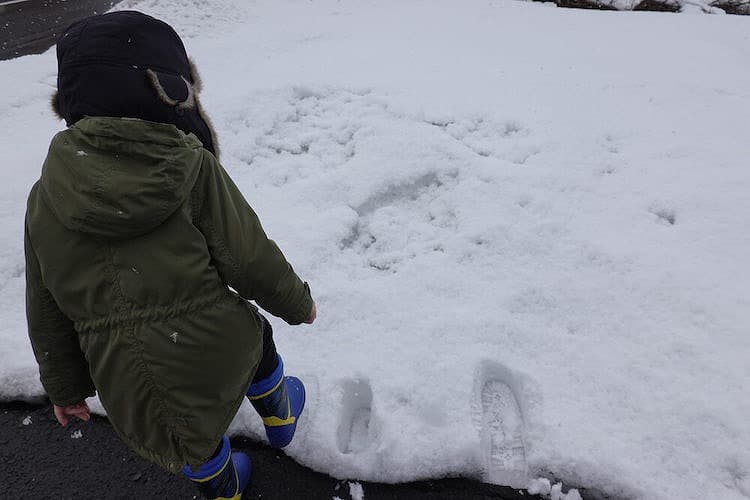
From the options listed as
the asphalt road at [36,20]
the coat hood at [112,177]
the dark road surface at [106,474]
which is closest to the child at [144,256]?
the coat hood at [112,177]

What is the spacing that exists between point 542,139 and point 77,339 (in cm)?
318

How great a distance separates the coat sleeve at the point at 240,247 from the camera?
1.18 m

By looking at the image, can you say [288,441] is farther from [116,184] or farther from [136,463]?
[116,184]

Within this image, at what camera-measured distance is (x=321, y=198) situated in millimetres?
3049

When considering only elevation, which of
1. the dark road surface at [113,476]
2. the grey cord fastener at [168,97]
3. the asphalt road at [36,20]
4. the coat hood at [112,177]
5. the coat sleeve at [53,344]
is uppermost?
the grey cord fastener at [168,97]

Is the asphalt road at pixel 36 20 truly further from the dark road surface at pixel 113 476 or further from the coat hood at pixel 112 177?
the coat hood at pixel 112 177

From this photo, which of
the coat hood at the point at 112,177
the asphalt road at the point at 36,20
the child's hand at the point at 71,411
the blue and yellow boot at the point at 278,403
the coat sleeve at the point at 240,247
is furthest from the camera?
the asphalt road at the point at 36,20

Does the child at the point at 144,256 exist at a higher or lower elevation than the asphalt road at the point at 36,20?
higher

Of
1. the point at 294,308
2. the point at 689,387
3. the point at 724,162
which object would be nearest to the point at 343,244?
the point at 294,308

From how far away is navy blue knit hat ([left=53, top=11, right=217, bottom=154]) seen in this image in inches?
40.3

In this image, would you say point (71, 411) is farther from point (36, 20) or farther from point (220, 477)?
point (36, 20)

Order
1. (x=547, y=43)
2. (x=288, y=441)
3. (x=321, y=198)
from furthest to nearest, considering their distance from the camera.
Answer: (x=547, y=43) → (x=321, y=198) → (x=288, y=441)

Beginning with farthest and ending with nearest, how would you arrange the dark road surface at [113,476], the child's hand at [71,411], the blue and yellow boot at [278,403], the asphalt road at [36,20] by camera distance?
the asphalt road at [36,20] → the dark road surface at [113,476] → the blue and yellow boot at [278,403] → the child's hand at [71,411]

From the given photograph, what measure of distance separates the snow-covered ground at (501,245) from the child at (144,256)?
0.77 meters
